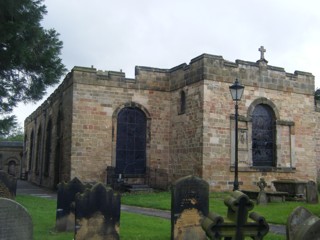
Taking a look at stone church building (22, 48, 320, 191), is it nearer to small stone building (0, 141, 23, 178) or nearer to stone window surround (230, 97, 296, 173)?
stone window surround (230, 97, 296, 173)

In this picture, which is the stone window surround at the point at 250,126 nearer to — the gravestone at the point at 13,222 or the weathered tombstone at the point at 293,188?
the weathered tombstone at the point at 293,188

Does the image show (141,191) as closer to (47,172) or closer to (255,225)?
(47,172)

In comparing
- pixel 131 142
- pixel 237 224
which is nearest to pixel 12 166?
pixel 131 142

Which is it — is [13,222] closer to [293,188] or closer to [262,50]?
[293,188]

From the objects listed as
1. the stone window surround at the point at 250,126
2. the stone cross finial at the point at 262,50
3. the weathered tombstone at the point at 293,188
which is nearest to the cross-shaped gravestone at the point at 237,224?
the weathered tombstone at the point at 293,188

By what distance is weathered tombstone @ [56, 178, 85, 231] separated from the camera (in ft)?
30.5

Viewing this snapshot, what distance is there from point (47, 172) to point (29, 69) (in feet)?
35.6

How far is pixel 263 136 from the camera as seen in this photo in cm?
1970

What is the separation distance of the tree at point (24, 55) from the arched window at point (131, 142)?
4.20 m

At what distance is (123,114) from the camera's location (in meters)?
20.0

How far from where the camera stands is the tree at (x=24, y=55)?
15220mm

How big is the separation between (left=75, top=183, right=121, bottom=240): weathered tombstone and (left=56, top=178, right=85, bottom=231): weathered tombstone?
1853 millimetres

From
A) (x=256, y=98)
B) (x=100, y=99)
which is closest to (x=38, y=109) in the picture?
(x=100, y=99)

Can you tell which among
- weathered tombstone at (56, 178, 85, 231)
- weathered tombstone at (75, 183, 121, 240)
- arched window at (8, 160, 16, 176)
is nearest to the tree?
weathered tombstone at (56, 178, 85, 231)
